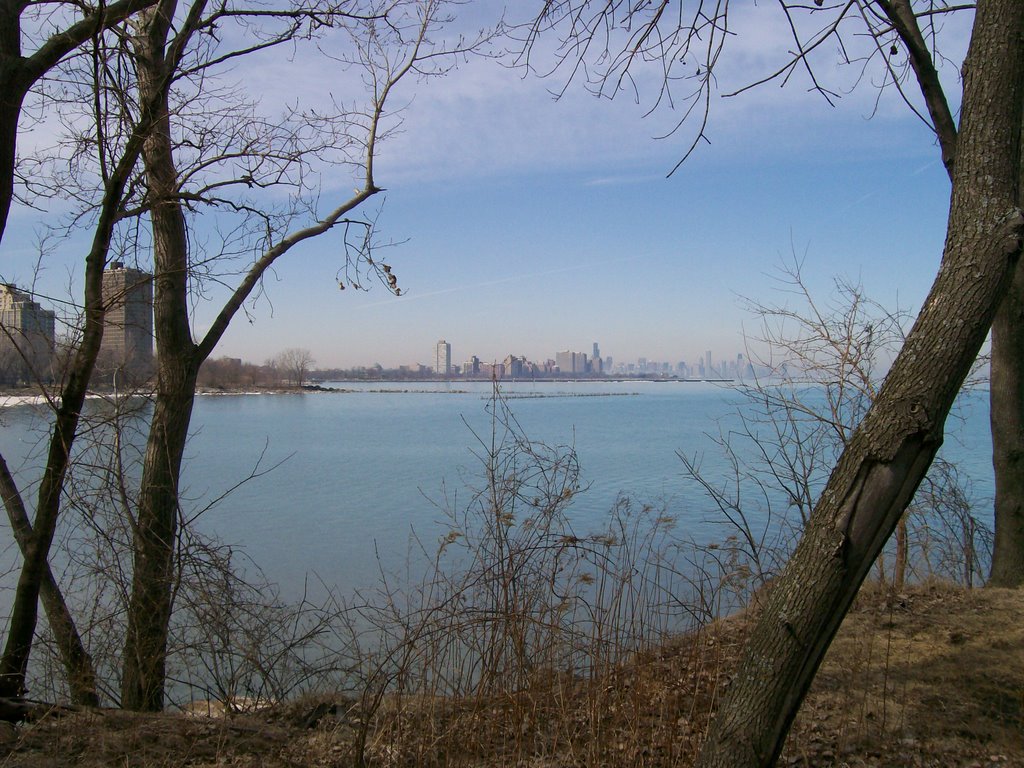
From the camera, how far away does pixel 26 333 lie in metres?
5.34

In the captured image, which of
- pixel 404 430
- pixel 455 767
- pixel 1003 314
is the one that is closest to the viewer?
pixel 455 767

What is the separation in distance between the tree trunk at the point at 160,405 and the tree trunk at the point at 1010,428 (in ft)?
21.1

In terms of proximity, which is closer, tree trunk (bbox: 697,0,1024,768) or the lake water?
tree trunk (bbox: 697,0,1024,768)

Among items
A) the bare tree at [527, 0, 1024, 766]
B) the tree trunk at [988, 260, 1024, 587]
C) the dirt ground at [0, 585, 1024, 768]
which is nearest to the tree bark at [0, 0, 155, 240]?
the dirt ground at [0, 585, 1024, 768]

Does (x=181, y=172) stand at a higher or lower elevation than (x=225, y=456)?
higher

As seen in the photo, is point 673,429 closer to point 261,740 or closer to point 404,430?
point 404,430

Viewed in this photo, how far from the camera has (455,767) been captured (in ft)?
11.8

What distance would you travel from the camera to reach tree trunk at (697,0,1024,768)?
8.03 feet

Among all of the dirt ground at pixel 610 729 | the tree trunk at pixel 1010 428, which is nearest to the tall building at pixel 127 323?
the dirt ground at pixel 610 729

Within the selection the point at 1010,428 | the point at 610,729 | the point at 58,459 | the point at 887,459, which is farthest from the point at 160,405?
the point at 1010,428

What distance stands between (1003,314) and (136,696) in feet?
23.7

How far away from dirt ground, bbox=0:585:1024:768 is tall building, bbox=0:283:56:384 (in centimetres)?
245

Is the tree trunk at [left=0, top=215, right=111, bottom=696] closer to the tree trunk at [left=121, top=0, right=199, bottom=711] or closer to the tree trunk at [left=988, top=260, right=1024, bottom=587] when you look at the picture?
the tree trunk at [left=121, top=0, right=199, bottom=711]

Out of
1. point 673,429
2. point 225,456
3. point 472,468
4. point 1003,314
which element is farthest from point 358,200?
point 673,429
